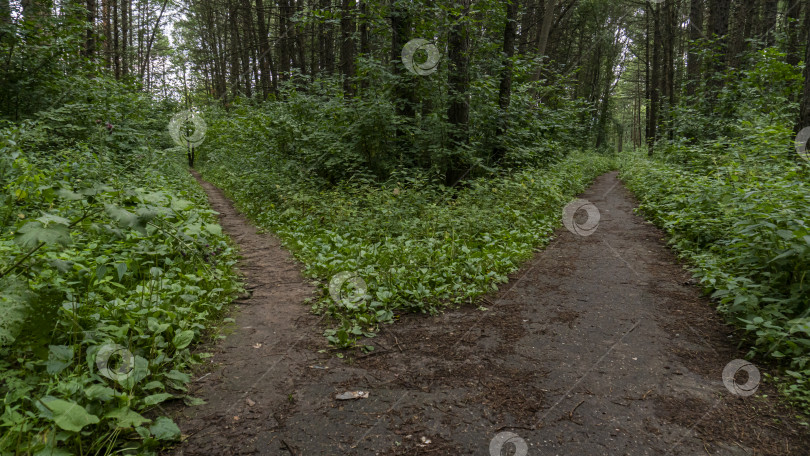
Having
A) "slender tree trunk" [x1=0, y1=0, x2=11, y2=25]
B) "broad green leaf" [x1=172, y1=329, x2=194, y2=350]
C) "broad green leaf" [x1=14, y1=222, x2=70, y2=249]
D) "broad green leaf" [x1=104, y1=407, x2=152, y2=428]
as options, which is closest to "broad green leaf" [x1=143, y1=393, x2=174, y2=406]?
"broad green leaf" [x1=104, y1=407, x2=152, y2=428]

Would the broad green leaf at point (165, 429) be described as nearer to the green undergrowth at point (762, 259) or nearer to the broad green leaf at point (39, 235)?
the broad green leaf at point (39, 235)

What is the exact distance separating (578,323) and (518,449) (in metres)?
2.05

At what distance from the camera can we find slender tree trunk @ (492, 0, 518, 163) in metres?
10.5

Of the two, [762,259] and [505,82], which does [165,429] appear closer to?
[762,259]

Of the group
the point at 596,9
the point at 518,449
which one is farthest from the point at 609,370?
the point at 596,9

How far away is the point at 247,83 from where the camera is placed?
82.7 ft

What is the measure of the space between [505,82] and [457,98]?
6.96 ft

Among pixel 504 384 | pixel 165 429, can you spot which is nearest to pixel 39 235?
pixel 165 429

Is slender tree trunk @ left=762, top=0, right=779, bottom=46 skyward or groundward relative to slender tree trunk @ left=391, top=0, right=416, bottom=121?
skyward

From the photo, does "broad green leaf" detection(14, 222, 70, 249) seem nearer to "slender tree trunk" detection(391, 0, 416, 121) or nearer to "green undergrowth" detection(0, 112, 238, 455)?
"green undergrowth" detection(0, 112, 238, 455)

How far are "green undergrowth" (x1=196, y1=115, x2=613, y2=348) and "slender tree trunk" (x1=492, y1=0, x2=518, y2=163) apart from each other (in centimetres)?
117

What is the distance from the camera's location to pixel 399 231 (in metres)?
6.62

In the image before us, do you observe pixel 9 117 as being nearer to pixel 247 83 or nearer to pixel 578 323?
pixel 578 323

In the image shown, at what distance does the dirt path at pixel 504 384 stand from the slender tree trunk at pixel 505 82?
633 centimetres
